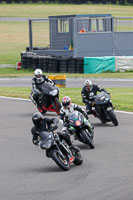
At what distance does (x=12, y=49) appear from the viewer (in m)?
50.4

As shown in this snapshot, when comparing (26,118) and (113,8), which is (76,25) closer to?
(26,118)

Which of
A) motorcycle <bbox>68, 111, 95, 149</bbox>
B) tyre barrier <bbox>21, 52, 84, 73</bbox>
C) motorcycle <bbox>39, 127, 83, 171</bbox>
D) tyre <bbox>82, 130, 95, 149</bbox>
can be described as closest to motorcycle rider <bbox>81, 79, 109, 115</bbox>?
motorcycle <bbox>68, 111, 95, 149</bbox>

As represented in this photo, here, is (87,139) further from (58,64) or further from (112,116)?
(58,64)

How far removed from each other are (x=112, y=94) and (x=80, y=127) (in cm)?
1022

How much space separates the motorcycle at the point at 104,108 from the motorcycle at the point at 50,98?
2.04 m

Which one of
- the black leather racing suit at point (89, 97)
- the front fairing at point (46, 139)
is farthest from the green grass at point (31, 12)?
the front fairing at point (46, 139)

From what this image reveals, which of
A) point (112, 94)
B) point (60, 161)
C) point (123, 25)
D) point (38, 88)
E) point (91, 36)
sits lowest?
point (112, 94)

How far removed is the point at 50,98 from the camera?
17734 millimetres

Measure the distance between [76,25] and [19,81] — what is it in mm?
5299

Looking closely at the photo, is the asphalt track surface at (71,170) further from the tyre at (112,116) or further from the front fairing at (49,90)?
the front fairing at (49,90)

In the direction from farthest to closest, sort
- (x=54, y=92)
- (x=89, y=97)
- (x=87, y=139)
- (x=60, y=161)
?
(x=54, y=92) → (x=89, y=97) → (x=87, y=139) → (x=60, y=161)

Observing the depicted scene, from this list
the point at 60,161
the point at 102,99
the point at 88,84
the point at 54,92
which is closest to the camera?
the point at 60,161

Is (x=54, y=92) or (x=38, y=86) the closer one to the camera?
(x=54, y=92)

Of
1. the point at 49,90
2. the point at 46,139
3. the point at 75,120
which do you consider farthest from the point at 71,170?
the point at 49,90
